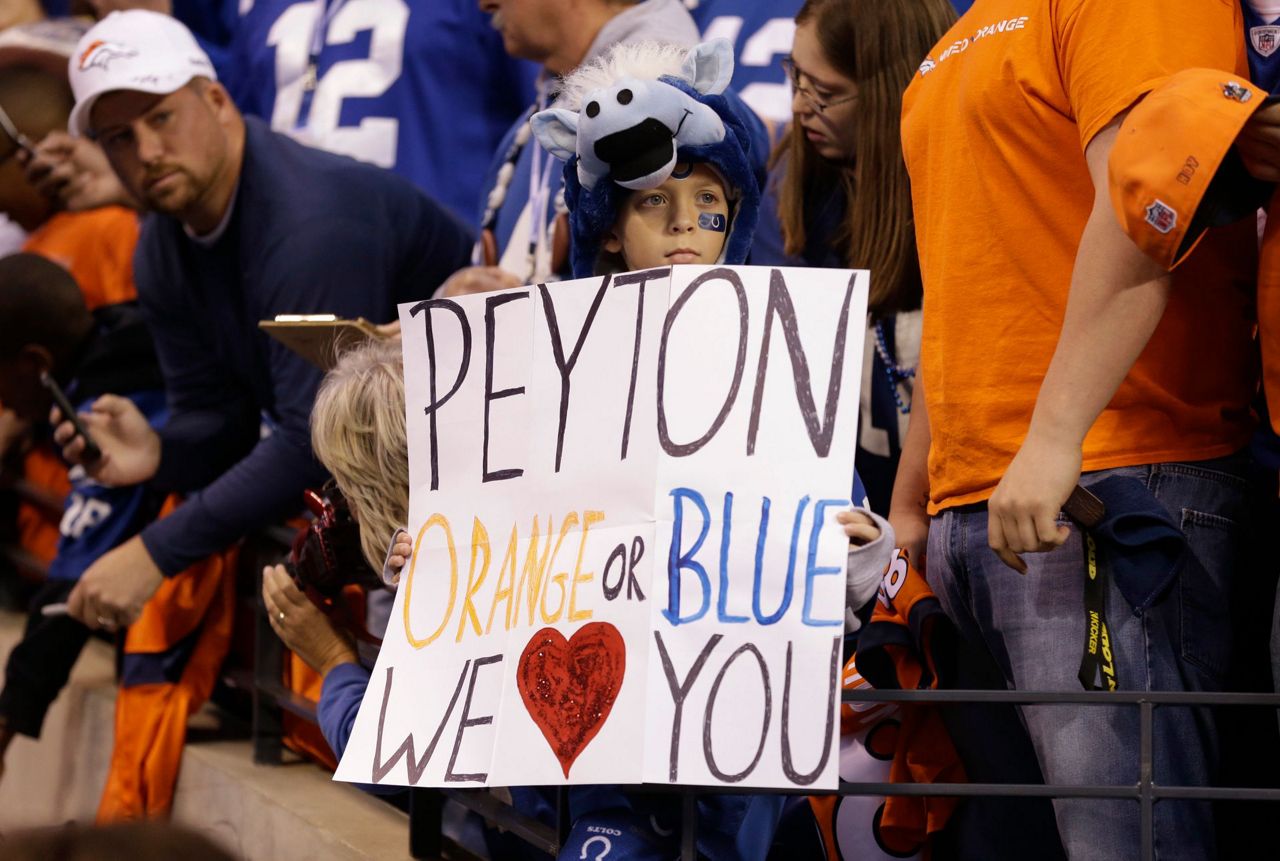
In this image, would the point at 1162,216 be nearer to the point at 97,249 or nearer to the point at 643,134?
the point at 643,134

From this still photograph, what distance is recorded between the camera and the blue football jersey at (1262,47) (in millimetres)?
2080

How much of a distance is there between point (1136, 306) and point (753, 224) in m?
0.73

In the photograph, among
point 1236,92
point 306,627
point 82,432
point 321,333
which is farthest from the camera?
point 82,432

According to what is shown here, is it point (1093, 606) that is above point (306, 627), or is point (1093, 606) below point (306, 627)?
above

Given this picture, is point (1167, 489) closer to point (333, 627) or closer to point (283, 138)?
point (333, 627)

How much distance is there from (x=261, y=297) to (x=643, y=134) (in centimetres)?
168

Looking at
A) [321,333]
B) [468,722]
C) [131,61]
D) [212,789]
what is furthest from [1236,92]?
[212,789]

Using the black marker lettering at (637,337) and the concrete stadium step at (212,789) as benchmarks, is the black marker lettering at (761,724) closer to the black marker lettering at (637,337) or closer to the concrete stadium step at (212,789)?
the black marker lettering at (637,337)

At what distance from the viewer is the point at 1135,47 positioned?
2008 mm

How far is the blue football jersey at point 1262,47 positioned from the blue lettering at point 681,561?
85 centimetres

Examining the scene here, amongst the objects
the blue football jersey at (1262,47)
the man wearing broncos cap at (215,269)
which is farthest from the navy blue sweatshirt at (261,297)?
the blue football jersey at (1262,47)

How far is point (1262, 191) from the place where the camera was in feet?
6.55

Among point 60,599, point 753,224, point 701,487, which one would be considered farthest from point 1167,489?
point 60,599

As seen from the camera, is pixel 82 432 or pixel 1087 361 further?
pixel 82 432
